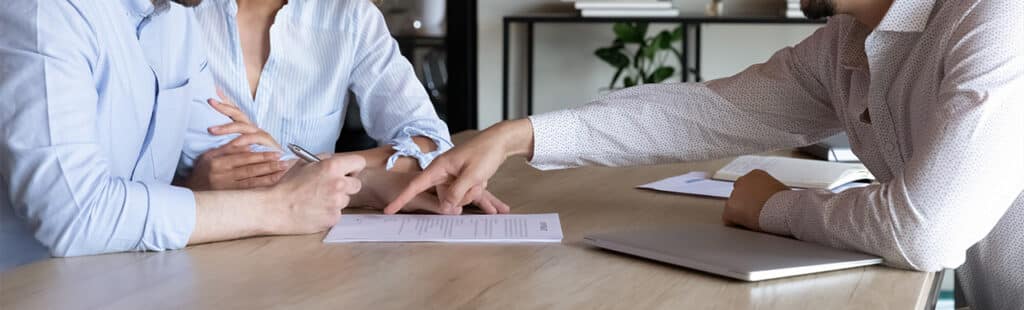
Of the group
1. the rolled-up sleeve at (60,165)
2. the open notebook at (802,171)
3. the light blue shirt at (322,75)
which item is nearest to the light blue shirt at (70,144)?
the rolled-up sleeve at (60,165)

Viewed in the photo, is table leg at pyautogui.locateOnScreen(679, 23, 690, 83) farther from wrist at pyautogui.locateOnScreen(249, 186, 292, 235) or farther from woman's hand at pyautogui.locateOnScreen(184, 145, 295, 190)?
wrist at pyautogui.locateOnScreen(249, 186, 292, 235)

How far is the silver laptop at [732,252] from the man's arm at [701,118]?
0.33 m

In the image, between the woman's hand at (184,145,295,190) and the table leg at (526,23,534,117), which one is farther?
the table leg at (526,23,534,117)

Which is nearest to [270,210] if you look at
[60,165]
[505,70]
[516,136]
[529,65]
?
[60,165]

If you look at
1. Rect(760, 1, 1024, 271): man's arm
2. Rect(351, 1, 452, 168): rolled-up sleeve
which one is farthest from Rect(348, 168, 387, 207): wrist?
Rect(760, 1, 1024, 271): man's arm

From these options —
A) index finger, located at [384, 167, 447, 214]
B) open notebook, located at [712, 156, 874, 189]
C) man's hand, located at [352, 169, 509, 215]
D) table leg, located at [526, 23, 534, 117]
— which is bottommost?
table leg, located at [526, 23, 534, 117]

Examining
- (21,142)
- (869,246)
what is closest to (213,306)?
(21,142)

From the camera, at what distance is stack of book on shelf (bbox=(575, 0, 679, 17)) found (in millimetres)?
4484

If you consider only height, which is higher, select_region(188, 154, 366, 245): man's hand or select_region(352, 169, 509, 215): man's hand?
select_region(188, 154, 366, 245): man's hand

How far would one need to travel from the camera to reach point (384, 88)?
7.27ft

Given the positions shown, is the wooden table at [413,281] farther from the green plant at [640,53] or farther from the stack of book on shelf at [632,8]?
the green plant at [640,53]

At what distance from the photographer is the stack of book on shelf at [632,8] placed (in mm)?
4484

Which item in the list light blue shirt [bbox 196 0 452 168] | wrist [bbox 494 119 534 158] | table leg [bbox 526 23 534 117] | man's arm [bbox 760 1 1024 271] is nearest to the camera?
man's arm [bbox 760 1 1024 271]

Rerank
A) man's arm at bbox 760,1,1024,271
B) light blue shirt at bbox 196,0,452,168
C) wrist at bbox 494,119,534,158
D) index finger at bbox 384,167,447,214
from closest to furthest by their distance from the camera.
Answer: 1. man's arm at bbox 760,1,1024,271
2. index finger at bbox 384,167,447,214
3. wrist at bbox 494,119,534,158
4. light blue shirt at bbox 196,0,452,168
